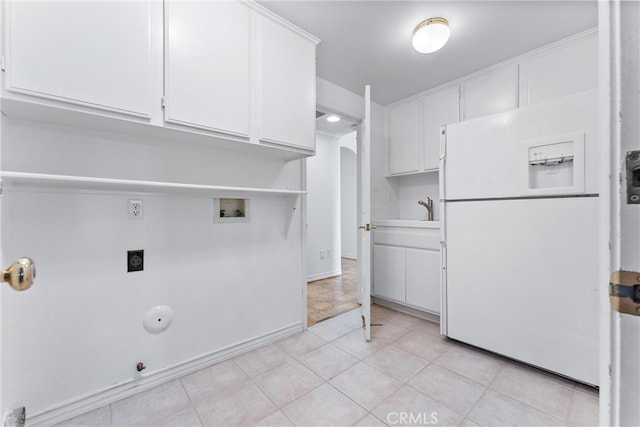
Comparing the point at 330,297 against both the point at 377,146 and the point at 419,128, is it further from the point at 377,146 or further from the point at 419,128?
the point at 419,128

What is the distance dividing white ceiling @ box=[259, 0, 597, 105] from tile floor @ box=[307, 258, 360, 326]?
234cm

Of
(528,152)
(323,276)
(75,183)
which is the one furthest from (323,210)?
(75,183)

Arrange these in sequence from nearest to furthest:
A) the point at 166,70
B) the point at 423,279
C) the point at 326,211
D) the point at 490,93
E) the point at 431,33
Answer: the point at 166,70, the point at 431,33, the point at 490,93, the point at 423,279, the point at 326,211

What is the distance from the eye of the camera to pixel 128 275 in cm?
148

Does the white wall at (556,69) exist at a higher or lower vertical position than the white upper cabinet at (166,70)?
higher

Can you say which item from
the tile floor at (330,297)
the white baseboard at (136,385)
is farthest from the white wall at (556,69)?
the white baseboard at (136,385)

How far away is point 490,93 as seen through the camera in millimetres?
2361

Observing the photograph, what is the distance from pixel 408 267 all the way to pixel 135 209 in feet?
7.50

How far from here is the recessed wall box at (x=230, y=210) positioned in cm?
182

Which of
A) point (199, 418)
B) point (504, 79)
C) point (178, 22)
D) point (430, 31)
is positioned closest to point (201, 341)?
point (199, 418)

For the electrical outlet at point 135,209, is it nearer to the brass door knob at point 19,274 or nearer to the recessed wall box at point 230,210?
the recessed wall box at point 230,210
